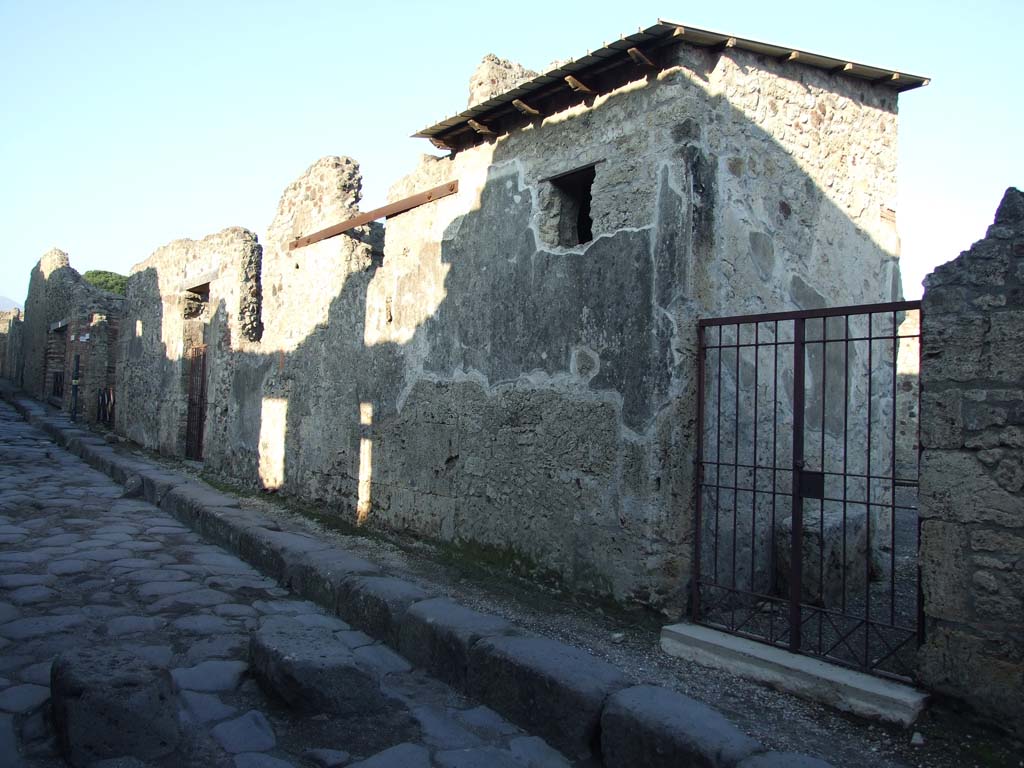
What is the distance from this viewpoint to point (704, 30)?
418 cm

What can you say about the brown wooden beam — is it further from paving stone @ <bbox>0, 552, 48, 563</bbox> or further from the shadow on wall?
paving stone @ <bbox>0, 552, 48, 563</bbox>

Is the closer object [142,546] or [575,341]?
[575,341]

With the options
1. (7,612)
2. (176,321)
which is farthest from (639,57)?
(176,321)

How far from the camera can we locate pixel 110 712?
2.67m

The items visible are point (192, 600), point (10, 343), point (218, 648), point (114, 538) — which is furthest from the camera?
point (10, 343)

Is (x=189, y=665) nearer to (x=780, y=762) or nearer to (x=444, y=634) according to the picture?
(x=444, y=634)

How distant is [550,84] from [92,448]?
30.2 feet

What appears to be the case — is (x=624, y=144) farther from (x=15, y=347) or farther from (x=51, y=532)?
(x=15, y=347)

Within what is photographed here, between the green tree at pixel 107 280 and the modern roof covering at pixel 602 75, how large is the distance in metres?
25.5

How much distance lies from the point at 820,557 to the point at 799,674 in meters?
0.96

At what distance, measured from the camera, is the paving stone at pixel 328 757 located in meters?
2.75

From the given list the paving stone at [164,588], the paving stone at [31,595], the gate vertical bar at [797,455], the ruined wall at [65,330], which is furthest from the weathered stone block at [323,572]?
the ruined wall at [65,330]

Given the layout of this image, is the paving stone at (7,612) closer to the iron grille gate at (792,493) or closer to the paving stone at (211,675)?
the paving stone at (211,675)

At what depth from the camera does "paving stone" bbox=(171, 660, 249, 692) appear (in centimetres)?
340
